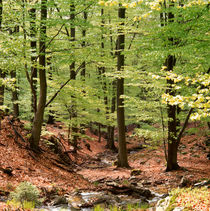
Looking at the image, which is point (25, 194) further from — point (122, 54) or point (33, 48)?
point (122, 54)

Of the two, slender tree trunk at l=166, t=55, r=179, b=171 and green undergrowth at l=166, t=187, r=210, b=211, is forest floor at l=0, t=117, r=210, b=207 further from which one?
green undergrowth at l=166, t=187, r=210, b=211

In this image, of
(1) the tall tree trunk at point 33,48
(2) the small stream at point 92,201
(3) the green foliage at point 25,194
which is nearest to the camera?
(3) the green foliage at point 25,194

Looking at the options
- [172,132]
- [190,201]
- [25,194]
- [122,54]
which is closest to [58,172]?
[25,194]

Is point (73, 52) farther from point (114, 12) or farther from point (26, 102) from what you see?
point (114, 12)

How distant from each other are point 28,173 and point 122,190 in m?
3.65

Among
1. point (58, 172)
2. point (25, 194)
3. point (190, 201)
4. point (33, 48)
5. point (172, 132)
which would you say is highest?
point (33, 48)

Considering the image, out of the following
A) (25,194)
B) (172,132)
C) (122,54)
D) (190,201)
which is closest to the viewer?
(190,201)

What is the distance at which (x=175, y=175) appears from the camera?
32.7 feet

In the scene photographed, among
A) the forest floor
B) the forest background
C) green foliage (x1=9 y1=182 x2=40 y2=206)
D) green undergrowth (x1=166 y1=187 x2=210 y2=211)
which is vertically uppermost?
the forest background

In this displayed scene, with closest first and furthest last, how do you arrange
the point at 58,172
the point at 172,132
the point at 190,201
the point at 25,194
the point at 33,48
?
1. the point at 190,201
2. the point at 25,194
3. the point at 33,48
4. the point at 58,172
5. the point at 172,132

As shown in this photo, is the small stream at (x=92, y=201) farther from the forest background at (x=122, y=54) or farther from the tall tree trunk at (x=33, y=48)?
the tall tree trunk at (x=33, y=48)

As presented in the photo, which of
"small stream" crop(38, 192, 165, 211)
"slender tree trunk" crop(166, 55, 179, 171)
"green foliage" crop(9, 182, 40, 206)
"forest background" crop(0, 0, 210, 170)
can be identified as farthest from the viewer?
"slender tree trunk" crop(166, 55, 179, 171)

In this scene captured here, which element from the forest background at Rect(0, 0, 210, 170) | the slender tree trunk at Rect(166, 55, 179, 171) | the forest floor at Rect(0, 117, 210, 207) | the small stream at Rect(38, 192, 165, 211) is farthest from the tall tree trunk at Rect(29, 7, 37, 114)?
the slender tree trunk at Rect(166, 55, 179, 171)

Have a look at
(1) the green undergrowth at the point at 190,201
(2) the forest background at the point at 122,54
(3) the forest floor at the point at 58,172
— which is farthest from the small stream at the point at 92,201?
(2) the forest background at the point at 122,54
